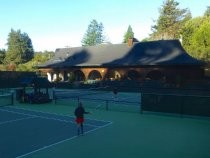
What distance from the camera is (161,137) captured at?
14.1 m

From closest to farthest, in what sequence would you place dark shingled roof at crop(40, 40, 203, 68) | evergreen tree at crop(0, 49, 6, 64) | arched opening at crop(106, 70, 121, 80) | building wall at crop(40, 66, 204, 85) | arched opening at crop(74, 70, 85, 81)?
1. building wall at crop(40, 66, 204, 85)
2. dark shingled roof at crop(40, 40, 203, 68)
3. arched opening at crop(106, 70, 121, 80)
4. arched opening at crop(74, 70, 85, 81)
5. evergreen tree at crop(0, 49, 6, 64)

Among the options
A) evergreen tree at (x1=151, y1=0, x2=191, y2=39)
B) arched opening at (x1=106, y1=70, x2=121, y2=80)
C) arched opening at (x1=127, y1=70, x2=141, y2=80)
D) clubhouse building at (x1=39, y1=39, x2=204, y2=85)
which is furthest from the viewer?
evergreen tree at (x1=151, y1=0, x2=191, y2=39)

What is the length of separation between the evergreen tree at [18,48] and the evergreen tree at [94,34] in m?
17.8

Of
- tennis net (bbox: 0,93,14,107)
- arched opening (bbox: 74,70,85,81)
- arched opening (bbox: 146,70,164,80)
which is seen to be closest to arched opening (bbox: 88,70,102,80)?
arched opening (bbox: 74,70,85,81)

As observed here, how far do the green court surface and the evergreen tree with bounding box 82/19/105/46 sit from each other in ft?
277

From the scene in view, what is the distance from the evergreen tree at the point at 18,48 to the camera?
309ft

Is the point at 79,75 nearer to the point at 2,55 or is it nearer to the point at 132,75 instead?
the point at 132,75

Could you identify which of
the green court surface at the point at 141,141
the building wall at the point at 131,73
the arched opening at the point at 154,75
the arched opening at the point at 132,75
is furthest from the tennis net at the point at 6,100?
the arched opening at the point at 154,75

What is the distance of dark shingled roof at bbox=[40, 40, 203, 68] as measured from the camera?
1718 inches

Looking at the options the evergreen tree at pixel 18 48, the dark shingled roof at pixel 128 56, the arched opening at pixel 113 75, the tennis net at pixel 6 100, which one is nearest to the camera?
the tennis net at pixel 6 100

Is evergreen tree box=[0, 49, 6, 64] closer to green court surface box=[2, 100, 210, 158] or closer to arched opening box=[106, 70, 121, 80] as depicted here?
arched opening box=[106, 70, 121, 80]

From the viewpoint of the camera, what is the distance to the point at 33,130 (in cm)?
1540

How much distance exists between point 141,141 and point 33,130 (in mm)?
5433

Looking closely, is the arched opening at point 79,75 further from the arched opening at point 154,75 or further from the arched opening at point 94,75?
the arched opening at point 154,75
